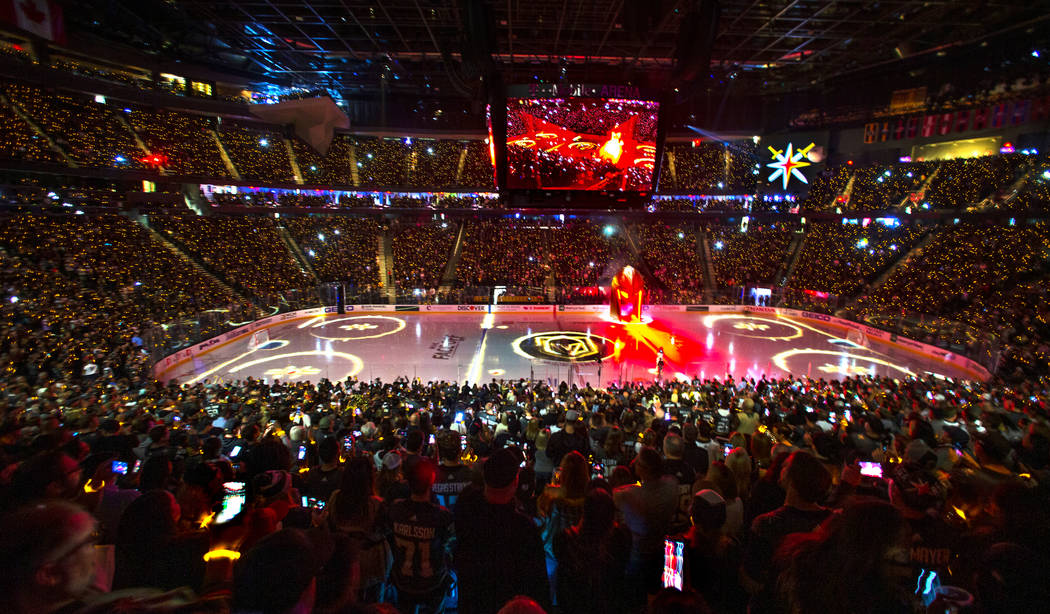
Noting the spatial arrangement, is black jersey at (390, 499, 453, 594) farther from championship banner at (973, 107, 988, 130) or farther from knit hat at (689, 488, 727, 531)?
championship banner at (973, 107, 988, 130)

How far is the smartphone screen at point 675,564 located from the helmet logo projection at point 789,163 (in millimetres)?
42707

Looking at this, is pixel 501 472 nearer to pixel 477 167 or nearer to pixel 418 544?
pixel 418 544

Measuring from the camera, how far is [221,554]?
3.18m

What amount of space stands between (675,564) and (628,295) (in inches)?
1017

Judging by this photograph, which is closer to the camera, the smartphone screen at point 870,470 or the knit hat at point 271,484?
the knit hat at point 271,484

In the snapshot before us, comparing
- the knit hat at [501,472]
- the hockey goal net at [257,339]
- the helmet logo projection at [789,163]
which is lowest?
the hockey goal net at [257,339]

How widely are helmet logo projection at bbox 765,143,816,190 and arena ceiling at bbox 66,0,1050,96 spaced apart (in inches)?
285

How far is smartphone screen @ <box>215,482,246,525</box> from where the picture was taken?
3438mm

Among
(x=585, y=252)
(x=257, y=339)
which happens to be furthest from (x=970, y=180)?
(x=257, y=339)

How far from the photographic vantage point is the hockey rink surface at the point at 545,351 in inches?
758

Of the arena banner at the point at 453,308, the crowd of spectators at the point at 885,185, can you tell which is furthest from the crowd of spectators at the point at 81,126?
the crowd of spectators at the point at 885,185

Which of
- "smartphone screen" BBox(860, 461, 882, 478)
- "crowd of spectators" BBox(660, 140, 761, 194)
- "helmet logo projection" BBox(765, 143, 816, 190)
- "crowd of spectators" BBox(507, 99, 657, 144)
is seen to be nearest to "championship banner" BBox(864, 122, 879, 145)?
"helmet logo projection" BBox(765, 143, 816, 190)

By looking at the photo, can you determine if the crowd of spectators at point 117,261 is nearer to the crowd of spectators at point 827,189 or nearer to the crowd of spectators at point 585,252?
the crowd of spectators at point 585,252

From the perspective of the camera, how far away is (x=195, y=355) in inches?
834
